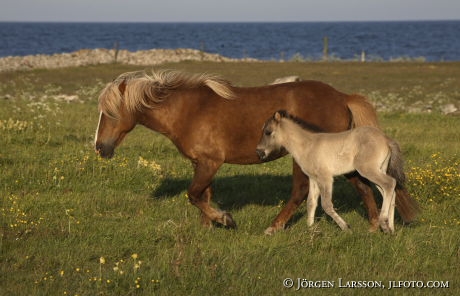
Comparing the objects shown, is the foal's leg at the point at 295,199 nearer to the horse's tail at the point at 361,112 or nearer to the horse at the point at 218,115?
the horse at the point at 218,115

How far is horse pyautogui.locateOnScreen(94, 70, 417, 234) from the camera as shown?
30.6ft

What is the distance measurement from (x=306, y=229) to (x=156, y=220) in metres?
2.21

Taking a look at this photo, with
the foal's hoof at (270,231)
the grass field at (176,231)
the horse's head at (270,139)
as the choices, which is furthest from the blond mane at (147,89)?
the foal's hoof at (270,231)

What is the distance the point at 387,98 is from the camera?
2697cm

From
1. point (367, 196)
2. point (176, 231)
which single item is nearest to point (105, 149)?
point (176, 231)

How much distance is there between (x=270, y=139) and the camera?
29.5 feet

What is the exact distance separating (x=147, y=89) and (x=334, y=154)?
9.26ft

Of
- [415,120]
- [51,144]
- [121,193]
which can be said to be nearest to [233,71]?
[415,120]

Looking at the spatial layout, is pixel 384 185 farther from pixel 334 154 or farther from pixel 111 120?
pixel 111 120

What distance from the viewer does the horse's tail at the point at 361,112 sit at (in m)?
9.52

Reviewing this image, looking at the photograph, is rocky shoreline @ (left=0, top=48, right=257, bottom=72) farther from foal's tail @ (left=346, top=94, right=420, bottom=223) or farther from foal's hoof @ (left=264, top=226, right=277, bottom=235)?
foal's hoof @ (left=264, top=226, right=277, bottom=235)

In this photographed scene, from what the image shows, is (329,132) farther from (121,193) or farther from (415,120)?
(415,120)

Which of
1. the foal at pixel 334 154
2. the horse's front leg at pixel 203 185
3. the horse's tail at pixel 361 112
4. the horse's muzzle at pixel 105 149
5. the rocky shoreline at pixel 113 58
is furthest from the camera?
the rocky shoreline at pixel 113 58

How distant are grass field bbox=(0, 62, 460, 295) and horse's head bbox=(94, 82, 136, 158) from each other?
103 cm
